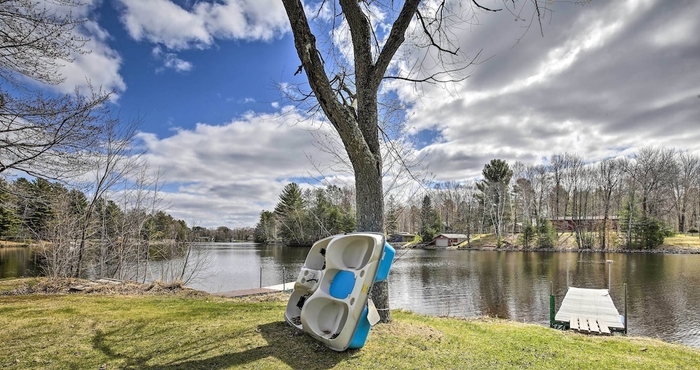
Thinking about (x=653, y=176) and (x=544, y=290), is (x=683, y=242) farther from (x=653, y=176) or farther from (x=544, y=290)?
(x=544, y=290)

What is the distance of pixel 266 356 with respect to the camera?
3.26 meters

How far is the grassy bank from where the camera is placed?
10.4ft

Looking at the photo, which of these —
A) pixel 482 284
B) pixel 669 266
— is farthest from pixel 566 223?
pixel 482 284

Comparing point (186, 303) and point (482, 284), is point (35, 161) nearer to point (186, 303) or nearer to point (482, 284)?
point (186, 303)

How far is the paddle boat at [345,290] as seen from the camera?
3.24 meters

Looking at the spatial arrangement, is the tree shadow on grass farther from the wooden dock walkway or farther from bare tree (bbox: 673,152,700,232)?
bare tree (bbox: 673,152,700,232)

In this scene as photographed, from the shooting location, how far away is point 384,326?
410cm

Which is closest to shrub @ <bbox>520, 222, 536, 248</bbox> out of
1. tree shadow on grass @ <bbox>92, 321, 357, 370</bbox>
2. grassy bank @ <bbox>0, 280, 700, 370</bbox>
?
grassy bank @ <bbox>0, 280, 700, 370</bbox>

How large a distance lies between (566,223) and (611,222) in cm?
926

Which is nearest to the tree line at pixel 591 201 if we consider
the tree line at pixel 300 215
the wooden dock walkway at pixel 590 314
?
the tree line at pixel 300 215

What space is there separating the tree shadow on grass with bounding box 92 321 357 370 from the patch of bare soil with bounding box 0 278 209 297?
4179mm

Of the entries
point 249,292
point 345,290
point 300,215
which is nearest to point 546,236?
point 300,215

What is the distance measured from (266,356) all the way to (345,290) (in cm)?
90

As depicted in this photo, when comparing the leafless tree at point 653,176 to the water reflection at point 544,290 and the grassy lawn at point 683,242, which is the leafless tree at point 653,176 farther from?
the water reflection at point 544,290
